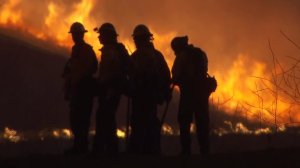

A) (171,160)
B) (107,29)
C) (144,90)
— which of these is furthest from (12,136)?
(171,160)

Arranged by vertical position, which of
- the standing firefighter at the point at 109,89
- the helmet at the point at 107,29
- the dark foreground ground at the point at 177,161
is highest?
the helmet at the point at 107,29

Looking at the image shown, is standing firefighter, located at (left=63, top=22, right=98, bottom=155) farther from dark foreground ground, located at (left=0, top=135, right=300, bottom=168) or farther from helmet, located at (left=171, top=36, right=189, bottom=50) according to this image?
helmet, located at (left=171, top=36, right=189, bottom=50)

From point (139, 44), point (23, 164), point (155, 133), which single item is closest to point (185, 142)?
point (155, 133)

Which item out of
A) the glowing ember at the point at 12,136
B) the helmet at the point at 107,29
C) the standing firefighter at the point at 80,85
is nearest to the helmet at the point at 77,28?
the standing firefighter at the point at 80,85

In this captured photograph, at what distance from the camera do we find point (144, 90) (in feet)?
68.1

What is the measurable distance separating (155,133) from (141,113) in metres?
0.55

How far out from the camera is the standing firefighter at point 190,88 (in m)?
20.7

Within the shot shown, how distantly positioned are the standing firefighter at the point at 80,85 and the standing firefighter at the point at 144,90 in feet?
2.81

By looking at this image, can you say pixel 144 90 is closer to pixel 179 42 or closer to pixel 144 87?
pixel 144 87

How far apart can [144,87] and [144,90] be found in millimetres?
58

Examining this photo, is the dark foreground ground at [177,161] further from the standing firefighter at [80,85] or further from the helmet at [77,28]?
the helmet at [77,28]

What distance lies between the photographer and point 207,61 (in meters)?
21.1

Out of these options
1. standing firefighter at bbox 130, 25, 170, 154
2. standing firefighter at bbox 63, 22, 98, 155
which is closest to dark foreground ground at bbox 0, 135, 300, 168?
standing firefighter at bbox 63, 22, 98, 155

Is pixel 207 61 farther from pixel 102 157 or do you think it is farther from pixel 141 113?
pixel 102 157
